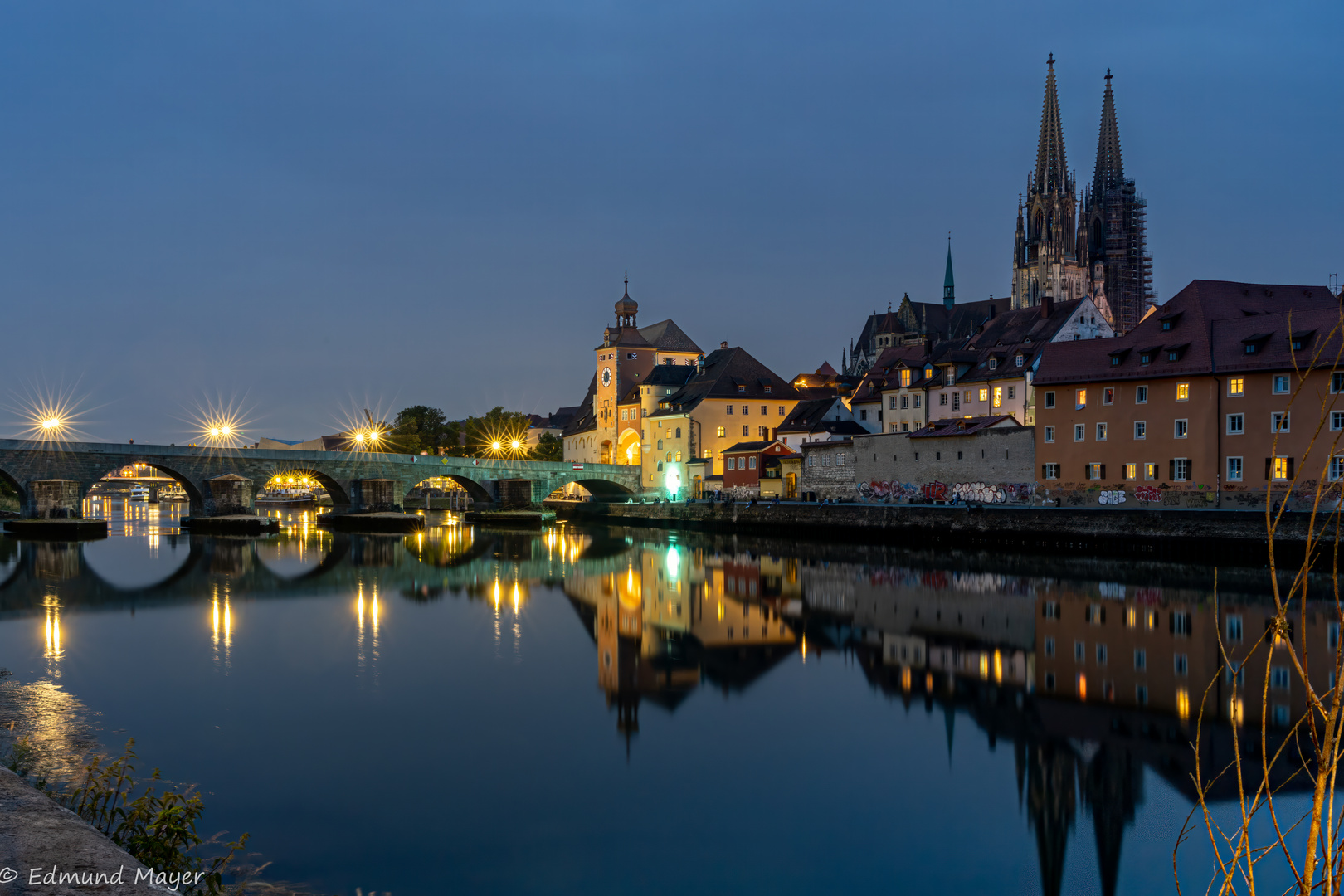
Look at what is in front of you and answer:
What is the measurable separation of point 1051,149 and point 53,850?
393ft

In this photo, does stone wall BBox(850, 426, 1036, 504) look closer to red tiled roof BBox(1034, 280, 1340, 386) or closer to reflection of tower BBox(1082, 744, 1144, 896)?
red tiled roof BBox(1034, 280, 1340, 386)

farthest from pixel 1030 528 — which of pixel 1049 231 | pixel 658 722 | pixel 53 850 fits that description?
pixel 1049 231

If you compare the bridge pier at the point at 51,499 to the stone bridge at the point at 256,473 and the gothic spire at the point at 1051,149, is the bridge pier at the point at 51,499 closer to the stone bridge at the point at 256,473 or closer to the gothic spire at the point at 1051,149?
the stone bridge at the point at 256,473

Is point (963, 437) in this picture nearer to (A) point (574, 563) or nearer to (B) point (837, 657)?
(A) point (574, 563)

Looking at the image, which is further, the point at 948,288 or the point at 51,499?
the point at 948,288

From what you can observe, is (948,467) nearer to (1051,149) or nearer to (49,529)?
(49,529)

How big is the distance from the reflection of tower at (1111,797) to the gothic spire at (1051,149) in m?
106

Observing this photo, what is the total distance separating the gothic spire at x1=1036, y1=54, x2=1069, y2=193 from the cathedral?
89mm

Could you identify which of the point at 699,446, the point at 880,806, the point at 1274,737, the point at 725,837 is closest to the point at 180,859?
the point at 725,837

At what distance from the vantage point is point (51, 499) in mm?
60969

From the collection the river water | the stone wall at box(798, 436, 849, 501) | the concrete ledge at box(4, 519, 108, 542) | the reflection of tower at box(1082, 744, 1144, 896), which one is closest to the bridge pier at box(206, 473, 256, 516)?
the concrete ledge at box(4, 519, 108, 542)

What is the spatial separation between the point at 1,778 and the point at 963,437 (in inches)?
1970

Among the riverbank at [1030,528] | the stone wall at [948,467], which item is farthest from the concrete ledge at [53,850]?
the stone wall at [948,467]

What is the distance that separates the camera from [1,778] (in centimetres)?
1077
